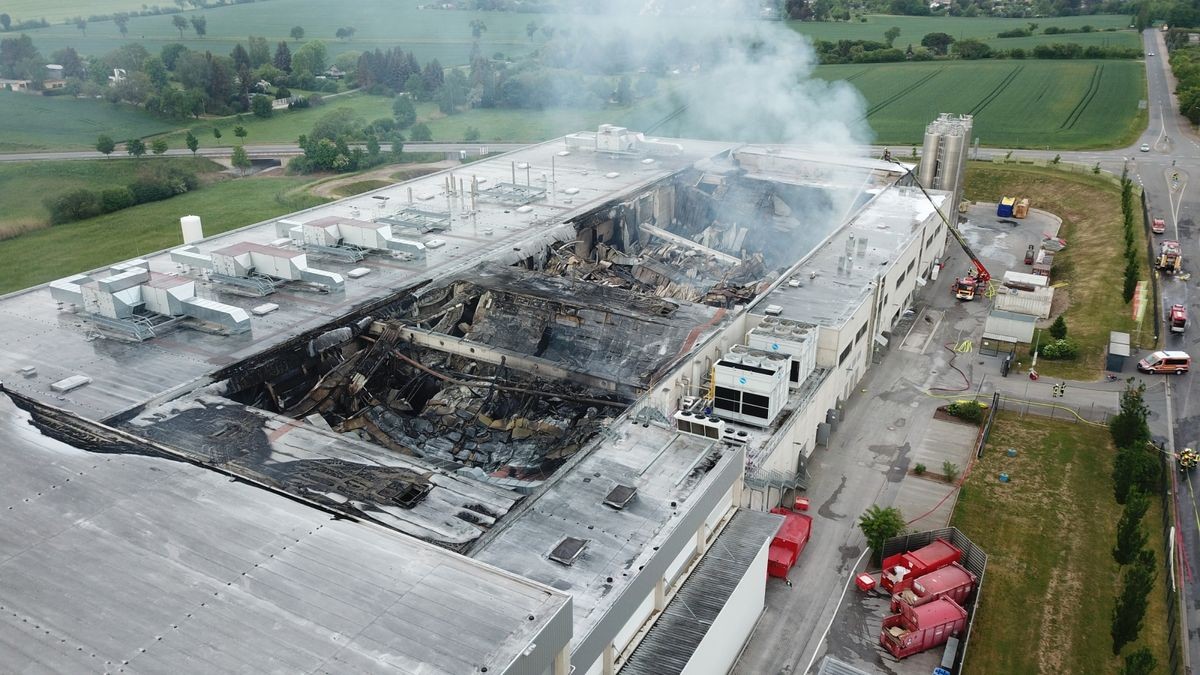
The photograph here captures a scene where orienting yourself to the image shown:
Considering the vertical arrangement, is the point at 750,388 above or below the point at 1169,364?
above

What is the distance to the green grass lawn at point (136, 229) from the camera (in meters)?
68.6

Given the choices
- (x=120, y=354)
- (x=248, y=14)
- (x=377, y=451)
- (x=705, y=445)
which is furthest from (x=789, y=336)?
(x=248, y=14)

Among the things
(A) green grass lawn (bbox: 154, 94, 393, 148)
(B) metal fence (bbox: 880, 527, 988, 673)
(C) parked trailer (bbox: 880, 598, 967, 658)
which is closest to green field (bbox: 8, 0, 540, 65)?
(A) green grass lawn (bbox: 154, 94, 393, 148)

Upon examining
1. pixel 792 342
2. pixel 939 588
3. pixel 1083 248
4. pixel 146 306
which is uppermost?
pixel 146 306

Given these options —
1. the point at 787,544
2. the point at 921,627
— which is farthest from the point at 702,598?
the point at 921,627

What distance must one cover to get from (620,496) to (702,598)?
4.10 meters

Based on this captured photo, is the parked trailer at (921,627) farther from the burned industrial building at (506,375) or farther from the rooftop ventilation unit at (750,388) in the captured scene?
the rooftop ventilation unit at (750,388)

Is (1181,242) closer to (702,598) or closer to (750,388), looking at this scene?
(750,388)

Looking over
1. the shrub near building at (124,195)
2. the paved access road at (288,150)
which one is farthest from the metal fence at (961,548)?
the shrub near building at (124,195)

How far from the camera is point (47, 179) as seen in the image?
84.8 m

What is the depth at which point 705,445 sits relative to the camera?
30.1 metres

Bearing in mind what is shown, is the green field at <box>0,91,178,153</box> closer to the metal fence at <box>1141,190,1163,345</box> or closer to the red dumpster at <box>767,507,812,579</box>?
the red dumpster at <box>767,507,812,579</box>

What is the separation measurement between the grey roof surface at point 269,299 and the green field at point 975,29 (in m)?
72.9

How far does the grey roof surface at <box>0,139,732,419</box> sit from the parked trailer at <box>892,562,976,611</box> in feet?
93.5
